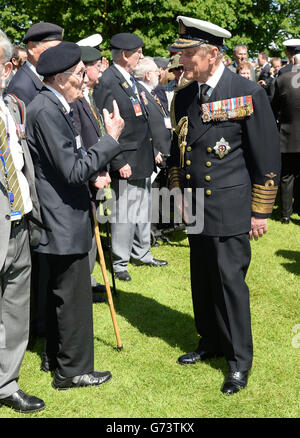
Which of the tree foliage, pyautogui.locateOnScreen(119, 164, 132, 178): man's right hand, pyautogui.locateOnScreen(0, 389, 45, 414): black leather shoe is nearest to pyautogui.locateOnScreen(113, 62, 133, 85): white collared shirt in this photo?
pyautogui.locateOnScreen(119, 164, 132, 178): man's right hand

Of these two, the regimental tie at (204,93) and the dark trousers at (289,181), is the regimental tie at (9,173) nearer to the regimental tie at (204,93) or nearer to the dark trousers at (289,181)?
the regimental tie at (204,93)

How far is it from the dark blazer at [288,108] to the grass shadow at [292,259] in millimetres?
2210

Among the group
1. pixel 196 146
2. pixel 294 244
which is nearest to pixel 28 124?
pixel 196 146

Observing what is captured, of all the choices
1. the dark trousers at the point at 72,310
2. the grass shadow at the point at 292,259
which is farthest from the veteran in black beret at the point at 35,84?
the grass shadow at the point at 292,259

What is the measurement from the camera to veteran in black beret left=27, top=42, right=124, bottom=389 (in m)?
3.49

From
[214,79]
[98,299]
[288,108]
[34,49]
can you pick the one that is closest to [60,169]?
[214,79]

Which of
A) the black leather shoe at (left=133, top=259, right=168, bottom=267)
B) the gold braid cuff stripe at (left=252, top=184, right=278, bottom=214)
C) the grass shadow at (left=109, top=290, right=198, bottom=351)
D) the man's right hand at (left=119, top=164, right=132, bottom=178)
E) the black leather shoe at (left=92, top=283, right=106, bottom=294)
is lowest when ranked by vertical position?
the black leather shoe at (left=133, top=259, right=168, bottom=267)

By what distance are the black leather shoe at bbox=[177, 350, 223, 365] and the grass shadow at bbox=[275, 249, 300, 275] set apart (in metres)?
2.45

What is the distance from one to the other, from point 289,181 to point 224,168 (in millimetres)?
5646

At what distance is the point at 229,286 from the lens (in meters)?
3.88

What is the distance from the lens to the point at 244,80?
3.71 meters

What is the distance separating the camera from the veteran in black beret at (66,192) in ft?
11.4

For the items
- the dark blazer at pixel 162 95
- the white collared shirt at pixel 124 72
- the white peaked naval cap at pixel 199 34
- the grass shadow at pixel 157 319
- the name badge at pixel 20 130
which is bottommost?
the grass shadow at pixel 157 319

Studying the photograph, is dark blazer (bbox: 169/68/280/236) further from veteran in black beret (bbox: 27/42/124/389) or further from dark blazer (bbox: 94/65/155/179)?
dark blazer (bbox: 94/65/155/179)
